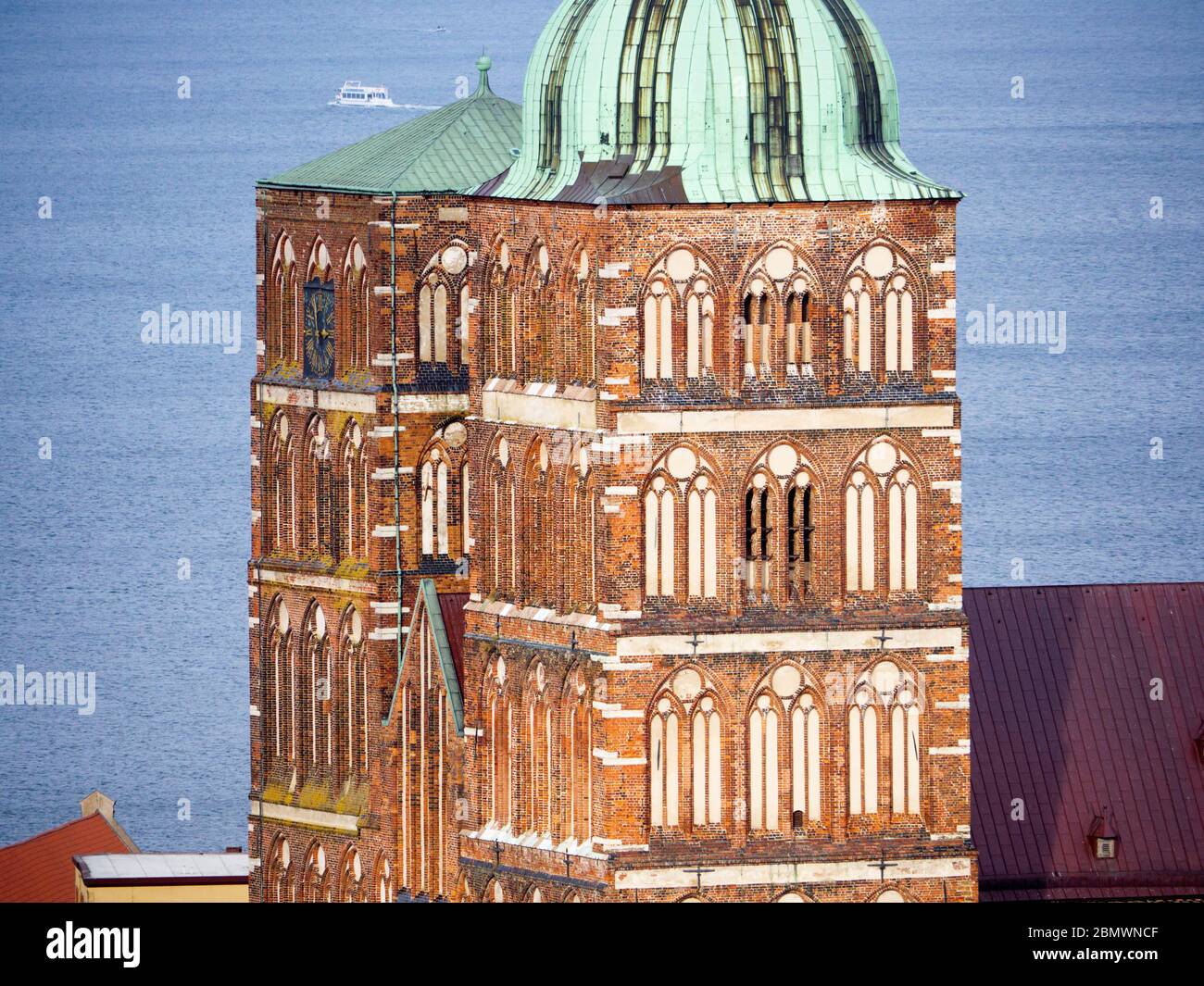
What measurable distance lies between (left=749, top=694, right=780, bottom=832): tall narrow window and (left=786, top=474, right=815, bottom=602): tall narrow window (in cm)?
161

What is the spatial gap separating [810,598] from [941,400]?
3.24m

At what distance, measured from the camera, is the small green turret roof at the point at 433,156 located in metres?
A: 78.3

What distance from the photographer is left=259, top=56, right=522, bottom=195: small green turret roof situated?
7831cm

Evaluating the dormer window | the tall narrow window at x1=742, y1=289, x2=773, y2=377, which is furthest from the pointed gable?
the dormer window

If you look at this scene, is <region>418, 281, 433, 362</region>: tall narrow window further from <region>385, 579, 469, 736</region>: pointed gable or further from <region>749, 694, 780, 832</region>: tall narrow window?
<region>749, 694, 780, 832</region>: tall narrow window

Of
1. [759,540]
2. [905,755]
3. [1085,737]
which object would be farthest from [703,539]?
[1085,737]

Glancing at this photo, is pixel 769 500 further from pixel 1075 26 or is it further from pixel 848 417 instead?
pixel 1075 26

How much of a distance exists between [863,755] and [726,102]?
30.0 ft

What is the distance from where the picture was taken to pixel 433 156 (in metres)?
78.9

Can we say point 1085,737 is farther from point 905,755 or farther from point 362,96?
point 362,96

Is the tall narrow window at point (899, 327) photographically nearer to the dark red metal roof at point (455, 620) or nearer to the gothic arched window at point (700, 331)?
the gothic arched window at point (700, 331)

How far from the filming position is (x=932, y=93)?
178 metres

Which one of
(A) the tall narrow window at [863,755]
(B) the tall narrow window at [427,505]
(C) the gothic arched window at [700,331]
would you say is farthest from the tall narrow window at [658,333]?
(B) the tall narrow window at [427,505]
